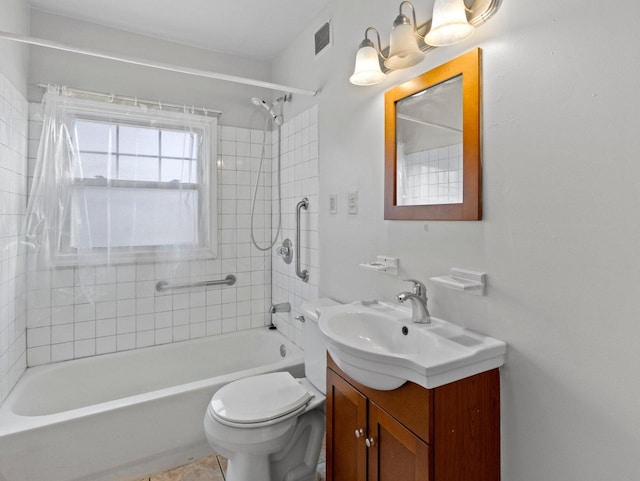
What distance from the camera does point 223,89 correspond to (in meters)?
2.59

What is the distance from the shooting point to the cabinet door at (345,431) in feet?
3.93

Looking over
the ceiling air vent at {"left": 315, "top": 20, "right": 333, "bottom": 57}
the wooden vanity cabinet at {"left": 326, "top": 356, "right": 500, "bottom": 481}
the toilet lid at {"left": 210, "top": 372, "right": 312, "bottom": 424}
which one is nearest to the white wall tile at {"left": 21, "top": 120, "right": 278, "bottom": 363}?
the ceiling air vent at {"left": 315, "top": 20, "right": 333, "bottom": 57}

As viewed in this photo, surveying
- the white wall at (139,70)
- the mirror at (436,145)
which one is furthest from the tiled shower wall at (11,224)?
the mirror at (436,145)

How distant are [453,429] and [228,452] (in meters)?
1.00

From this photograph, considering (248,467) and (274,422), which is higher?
(274,422)

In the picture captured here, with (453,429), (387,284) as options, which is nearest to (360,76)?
(387,284)

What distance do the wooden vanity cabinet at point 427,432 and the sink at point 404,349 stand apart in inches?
1.9

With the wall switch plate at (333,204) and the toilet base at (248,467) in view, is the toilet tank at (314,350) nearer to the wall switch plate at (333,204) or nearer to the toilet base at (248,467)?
the toilet base at (248,467)

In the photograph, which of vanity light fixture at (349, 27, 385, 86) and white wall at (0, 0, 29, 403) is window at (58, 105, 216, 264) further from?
vanity light fixture at (349, 27, 385, 86)

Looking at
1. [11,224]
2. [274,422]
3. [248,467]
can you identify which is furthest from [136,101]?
[248,467]

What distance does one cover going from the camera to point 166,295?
2459mm

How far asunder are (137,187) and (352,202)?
1447 millimetres

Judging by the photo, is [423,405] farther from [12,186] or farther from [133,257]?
[12,186]

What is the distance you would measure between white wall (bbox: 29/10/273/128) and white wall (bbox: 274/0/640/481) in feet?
5.73
